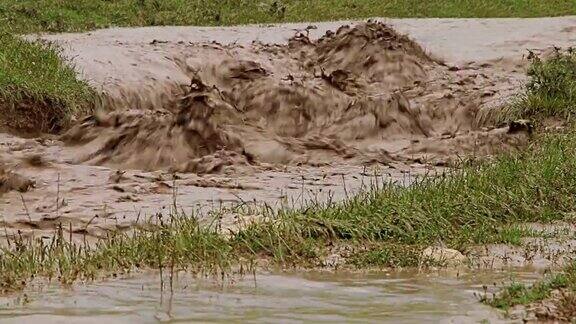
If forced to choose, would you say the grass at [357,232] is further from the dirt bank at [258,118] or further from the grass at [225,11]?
the grass at [225,11]

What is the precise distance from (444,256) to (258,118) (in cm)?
746

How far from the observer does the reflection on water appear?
5.58 meters

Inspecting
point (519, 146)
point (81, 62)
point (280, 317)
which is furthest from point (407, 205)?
point (81, 62)

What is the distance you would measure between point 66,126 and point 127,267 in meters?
7.26

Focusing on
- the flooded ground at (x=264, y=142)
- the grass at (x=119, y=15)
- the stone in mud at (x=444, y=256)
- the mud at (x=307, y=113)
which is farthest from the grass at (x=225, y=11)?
the stone in mud at (x=444, y=256)

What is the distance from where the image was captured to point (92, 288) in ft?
21.0

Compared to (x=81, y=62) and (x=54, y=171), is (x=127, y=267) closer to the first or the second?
(x=54, y=171)

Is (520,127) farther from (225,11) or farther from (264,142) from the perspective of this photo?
(225,11)

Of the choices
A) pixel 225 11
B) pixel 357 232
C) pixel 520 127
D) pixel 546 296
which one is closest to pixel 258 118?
pixel 520 127

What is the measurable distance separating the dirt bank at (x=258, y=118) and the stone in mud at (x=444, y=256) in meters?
1.83

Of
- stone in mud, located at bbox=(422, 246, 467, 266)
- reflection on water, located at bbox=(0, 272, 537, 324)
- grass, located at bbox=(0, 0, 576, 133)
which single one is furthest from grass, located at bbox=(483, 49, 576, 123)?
reflection on water, located at bbox=(0, 272, 537, 324)

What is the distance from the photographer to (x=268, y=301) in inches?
241

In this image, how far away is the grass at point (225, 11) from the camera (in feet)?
74.5

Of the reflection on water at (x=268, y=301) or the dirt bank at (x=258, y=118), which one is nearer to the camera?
the reflection on water at (x=268, y=301)
